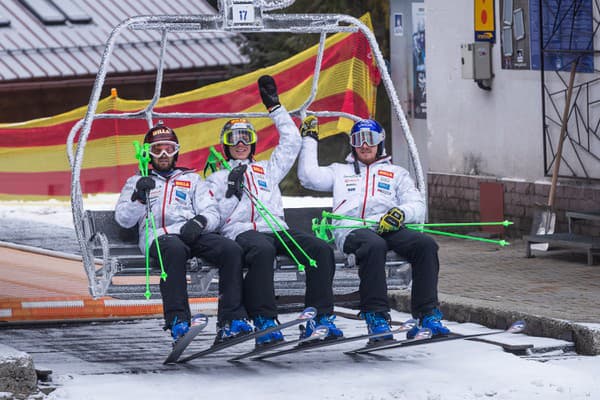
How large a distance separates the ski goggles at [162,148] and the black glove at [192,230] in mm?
519

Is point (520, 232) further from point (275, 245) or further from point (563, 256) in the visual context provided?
point (275, 245)

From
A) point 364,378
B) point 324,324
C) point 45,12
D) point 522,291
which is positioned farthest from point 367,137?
point 45,12

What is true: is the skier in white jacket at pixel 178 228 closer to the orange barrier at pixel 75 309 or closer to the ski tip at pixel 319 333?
the ski tip at pixel 319 333

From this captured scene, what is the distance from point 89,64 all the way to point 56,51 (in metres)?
0.69

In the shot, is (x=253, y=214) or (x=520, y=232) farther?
(x=520, y=232)

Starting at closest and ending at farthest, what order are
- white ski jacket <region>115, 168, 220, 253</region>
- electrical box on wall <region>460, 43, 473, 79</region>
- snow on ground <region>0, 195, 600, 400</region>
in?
snow on ground <region>0, 195, 600, 400</region>
white ski jacket <region>115, 168, 220, 253</region>
electrical box on wall <region>460, 43, 473, 79</region>

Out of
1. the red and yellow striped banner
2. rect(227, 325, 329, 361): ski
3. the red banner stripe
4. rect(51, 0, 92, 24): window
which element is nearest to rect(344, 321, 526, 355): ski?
rect(227, 325, 329, 361): ski

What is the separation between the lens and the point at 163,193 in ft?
31.9

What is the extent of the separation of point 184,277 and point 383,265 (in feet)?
3.82

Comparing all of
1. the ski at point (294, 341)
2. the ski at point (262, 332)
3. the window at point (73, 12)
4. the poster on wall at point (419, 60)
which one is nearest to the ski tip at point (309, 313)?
the ski at point (262, 332)

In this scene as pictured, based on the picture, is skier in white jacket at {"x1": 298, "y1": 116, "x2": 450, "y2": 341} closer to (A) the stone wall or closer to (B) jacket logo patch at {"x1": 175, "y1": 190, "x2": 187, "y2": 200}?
(B) jacket logo patch at {"x1": 175, "y1": 190, "x2": 187, "y2": 200}

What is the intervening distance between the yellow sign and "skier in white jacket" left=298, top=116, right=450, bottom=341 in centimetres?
642

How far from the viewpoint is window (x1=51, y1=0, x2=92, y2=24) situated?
30859mm

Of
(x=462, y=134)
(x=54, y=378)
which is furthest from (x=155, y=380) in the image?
(x=462, y=134)
